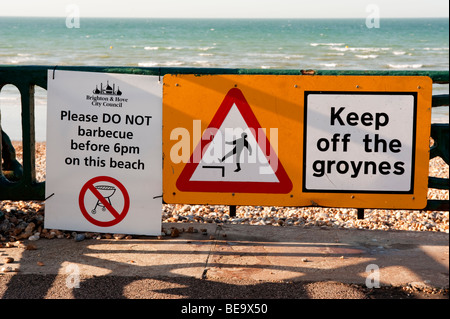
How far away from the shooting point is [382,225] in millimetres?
6152

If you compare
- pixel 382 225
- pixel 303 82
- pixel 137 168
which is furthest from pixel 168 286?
pixel 382 225

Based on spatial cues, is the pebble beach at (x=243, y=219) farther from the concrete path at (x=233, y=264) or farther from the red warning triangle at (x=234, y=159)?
the red warning triangle at (x=234, y=159)

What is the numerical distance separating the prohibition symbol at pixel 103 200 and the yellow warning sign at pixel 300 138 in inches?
16.7

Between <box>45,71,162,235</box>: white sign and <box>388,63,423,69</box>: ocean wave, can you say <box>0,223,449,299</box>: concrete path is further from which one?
<box>388,63,423,69</box>: ocean wave

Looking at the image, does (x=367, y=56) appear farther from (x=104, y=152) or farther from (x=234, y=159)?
(x=104, y=152)

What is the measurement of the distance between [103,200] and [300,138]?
1.60 metres

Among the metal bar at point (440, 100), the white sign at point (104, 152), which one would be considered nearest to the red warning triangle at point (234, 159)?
the white sign at point (104, 152)

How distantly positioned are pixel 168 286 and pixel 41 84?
6.55 feet

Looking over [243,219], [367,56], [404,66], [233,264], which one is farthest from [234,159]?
[367,56]

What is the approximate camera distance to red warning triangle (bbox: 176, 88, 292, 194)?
4672 mm

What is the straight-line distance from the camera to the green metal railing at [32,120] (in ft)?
15.4

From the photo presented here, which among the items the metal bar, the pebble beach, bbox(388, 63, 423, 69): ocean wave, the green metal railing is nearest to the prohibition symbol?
the pebble beach

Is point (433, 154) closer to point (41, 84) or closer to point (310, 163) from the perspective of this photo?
point (310, 163)

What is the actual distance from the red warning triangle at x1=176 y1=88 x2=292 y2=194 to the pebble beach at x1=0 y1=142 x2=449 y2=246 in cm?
56
